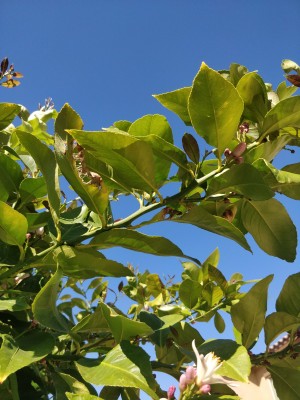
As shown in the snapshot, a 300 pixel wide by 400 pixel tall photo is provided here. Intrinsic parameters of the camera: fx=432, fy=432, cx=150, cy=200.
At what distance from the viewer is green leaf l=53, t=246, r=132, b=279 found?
2.94 feet

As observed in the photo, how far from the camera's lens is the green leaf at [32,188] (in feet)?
3.71

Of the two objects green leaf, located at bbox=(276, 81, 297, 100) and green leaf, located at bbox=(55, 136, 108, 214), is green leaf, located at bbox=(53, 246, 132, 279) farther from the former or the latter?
green leaf, located at bbox=(276, 81, 297, 100)

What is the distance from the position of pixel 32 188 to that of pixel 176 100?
45 centimetres

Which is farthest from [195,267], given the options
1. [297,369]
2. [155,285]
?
[297,369]

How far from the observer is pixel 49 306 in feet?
2.94

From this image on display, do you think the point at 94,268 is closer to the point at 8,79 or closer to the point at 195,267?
the point at 195,267

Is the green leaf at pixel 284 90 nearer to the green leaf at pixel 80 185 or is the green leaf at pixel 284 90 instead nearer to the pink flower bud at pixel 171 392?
the green leaf at pixel 80 185

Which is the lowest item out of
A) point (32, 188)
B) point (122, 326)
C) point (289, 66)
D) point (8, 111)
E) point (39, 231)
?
point (122, 326)

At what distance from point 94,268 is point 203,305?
593 mm

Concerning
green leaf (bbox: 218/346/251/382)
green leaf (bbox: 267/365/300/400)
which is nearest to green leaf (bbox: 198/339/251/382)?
green leaf (bbox: 218/346/251/382)

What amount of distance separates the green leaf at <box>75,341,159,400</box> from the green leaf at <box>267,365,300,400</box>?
0.43 m

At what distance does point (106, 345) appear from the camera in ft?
4.33

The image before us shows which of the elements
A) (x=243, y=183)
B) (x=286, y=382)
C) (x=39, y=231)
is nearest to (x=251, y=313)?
(x=286, y=382)

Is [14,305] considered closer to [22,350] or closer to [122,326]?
[22,350]
